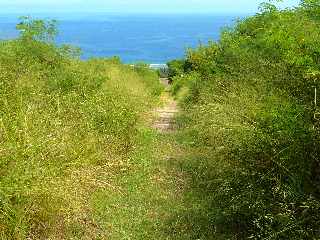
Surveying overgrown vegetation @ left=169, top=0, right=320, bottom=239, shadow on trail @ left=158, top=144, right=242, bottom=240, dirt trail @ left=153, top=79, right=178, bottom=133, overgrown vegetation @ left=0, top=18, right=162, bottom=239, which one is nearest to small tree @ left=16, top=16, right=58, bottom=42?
overgrown vegetation @ left=0, top=18, right=162, bottom=239

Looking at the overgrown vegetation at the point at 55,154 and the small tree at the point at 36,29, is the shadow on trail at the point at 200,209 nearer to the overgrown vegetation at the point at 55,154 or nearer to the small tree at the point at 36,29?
the overgrown vegetation at the point at 55,154

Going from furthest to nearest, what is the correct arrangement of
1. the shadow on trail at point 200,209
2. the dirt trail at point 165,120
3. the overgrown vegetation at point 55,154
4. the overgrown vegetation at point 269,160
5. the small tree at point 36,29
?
1. the small tree at point 36,29
2. the dirt trail at point 165,120
3. the shadow on trail at point 200,209
4. the overgrown vegetation at point 55,154
5. the overgrown vegetation at point 269,160

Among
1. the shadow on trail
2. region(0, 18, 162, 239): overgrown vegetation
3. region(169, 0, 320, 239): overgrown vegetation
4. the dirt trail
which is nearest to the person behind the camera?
region(169, 0, 320, 239): overgrown vegetation

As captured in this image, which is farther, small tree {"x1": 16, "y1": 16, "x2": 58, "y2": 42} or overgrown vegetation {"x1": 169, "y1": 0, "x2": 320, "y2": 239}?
small tree {"x1": 16, "y1": 16, "x2": 58, "y2": 42}

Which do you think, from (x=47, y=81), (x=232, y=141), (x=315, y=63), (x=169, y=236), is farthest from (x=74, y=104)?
(x=315, y=63)

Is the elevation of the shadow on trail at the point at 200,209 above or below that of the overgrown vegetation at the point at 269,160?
below

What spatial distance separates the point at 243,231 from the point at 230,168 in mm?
1336

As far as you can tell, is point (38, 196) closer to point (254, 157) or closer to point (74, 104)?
point (254, 157)

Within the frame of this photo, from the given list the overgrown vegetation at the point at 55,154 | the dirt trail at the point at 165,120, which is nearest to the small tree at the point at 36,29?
the overgrown vegetation at the point at 55,154


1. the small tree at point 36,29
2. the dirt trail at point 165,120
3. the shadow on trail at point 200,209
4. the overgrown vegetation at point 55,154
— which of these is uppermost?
the small tree at point 36,29

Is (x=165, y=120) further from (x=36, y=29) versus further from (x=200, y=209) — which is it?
(x=200, y=209)

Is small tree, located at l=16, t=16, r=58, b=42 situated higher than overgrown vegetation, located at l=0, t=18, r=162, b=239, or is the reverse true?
small tree, located at l=16, t=16, r=58, b=42

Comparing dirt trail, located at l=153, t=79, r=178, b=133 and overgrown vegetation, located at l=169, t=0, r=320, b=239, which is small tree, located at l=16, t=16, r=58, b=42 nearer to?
dirt trail, located at l=153, t=79, r=178, b=133

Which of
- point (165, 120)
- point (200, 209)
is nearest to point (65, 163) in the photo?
point (200, 209)
